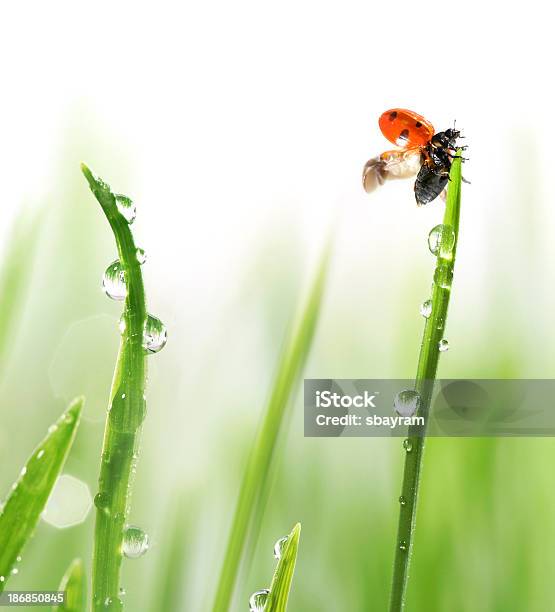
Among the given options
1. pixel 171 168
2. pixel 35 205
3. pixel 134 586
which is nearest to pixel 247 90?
pixel 171 168

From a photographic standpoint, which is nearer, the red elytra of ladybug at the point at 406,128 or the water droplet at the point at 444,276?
the water droplet at the point at 444,276

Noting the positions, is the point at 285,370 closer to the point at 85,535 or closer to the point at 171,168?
the point at 85,535

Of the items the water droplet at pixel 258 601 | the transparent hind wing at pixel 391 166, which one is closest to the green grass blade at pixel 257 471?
the water droplet at pixel 258 601

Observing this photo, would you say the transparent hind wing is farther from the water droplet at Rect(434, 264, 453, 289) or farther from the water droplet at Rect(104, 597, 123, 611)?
the water droplet at Rect(104, 597, 123, 611)

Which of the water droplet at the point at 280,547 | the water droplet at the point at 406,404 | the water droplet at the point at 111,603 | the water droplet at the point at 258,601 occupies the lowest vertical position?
the water droplet at the point at 111,603

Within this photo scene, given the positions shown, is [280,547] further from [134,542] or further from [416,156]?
[416,156]

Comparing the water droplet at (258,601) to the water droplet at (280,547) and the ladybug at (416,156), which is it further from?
the ladybug at (416,156)
